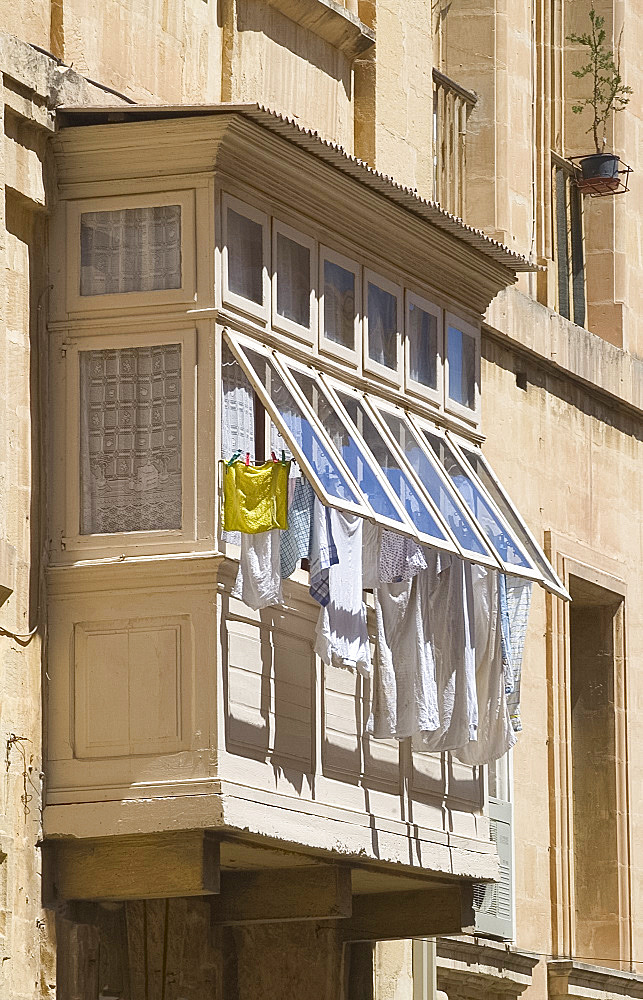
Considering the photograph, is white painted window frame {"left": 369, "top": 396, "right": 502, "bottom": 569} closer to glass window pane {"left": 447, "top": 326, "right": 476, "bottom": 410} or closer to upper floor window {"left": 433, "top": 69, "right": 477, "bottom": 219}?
glass window pane {"left": 447, "top": 326, "right": 476, "bottom": 410}

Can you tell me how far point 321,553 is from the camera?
14.0 metres

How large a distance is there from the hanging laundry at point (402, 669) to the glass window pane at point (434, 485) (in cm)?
38

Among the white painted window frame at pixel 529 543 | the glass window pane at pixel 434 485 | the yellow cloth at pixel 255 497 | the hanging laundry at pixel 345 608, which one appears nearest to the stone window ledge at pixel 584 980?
the white painted window frame at pixel 529 543

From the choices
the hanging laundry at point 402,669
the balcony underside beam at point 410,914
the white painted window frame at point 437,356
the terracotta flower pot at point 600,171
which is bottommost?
the balcony underside beam at point 410,914

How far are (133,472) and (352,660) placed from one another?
144cm

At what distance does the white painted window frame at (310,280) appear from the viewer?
14.5m

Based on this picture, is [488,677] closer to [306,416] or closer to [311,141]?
[306,416]

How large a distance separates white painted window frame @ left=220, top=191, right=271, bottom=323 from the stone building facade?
2cm

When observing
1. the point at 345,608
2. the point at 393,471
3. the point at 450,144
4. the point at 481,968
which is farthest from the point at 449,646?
the point at 450,144

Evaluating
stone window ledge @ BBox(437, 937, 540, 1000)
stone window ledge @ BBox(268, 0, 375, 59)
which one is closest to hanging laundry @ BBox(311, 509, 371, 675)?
stone window ledge @ BBox(268, 0, 375, 59)

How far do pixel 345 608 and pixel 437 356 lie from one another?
2467 millimetres

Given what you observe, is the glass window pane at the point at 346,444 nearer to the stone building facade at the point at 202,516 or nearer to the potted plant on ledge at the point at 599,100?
the stone building facade at the point at 202,516

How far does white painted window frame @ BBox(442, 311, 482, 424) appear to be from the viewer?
16.2m

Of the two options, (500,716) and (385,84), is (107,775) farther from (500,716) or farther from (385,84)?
(385,84)
